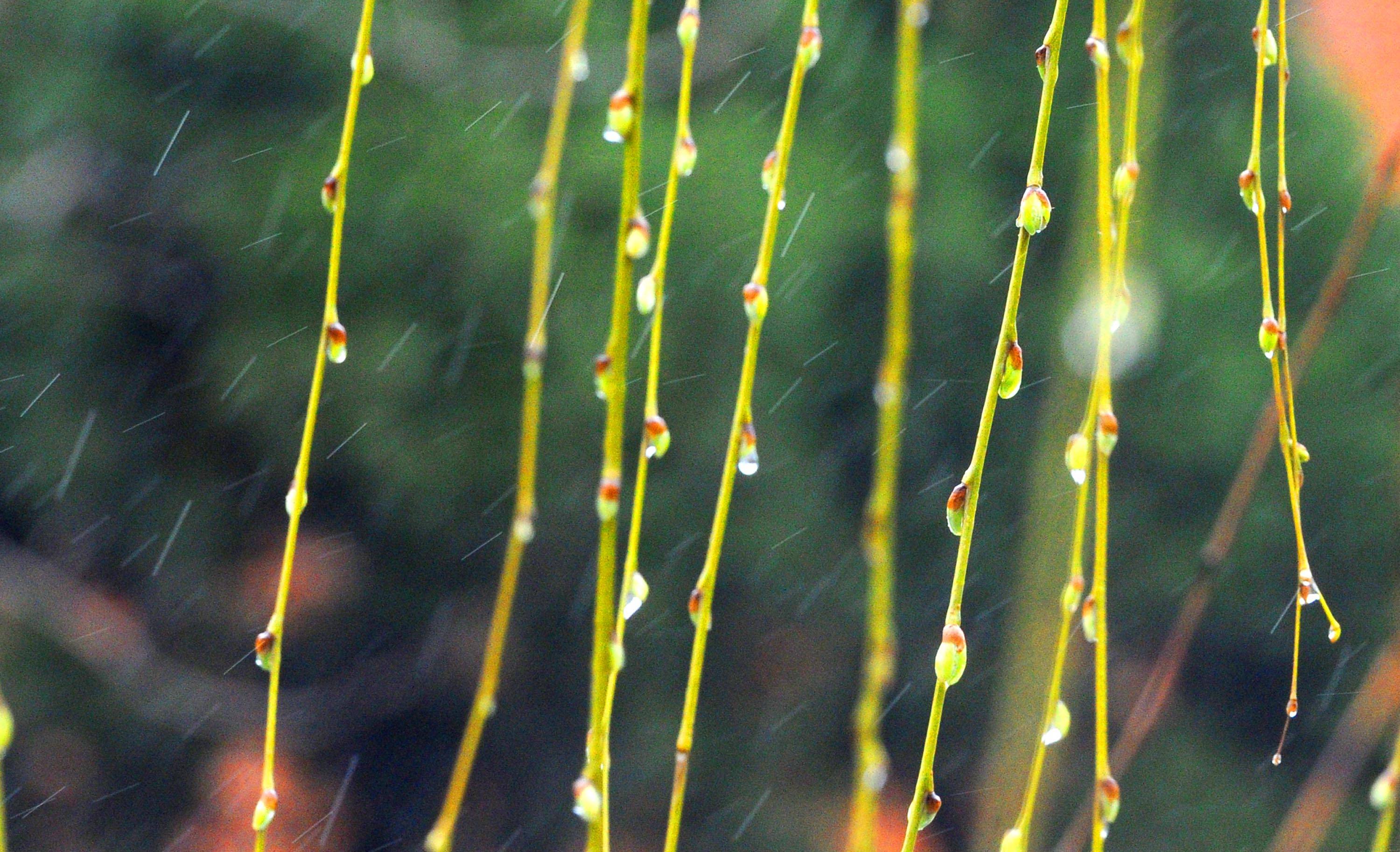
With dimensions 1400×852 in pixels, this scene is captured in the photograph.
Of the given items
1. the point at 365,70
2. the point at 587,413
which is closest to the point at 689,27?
the point at 365,70

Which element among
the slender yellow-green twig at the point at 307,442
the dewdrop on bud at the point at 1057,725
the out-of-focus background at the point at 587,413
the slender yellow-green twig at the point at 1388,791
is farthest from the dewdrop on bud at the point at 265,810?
the out-of-focus background at the point at 587,413

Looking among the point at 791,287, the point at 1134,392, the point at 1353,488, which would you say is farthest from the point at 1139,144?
the point at 1353,488

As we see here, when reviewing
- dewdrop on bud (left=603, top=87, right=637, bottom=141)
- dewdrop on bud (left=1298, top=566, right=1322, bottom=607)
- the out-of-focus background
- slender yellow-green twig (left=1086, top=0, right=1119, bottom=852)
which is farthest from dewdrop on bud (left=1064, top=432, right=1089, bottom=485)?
the out-of-focus background

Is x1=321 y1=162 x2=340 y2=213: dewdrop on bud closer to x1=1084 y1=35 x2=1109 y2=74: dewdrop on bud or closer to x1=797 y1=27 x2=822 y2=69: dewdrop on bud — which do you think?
x1=797 y1=27 x2=822 y2=69: dewdrop on bud

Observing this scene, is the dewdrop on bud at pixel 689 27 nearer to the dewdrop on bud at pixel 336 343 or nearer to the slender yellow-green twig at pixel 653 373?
the slender yellow-green twig at pixel 653 373

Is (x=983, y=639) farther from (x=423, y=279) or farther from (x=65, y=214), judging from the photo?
(x=65, y=214)

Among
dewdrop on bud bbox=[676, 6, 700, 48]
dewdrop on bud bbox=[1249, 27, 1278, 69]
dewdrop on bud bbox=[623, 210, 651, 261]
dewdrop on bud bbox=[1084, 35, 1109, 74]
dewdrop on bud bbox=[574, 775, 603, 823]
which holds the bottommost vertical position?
dewdrop on bud bbox=[574, 775, 603, 823]
